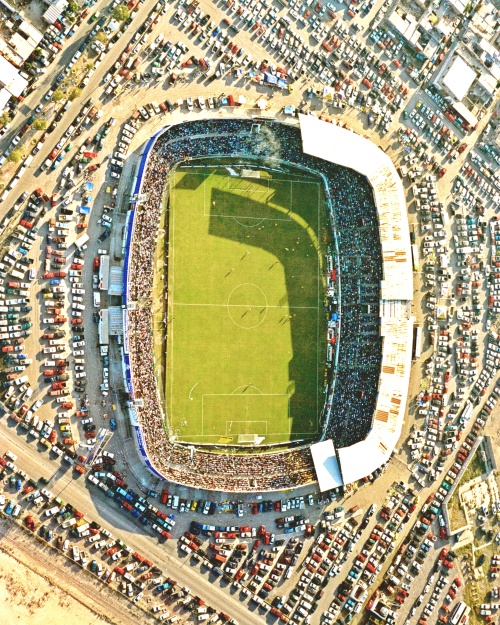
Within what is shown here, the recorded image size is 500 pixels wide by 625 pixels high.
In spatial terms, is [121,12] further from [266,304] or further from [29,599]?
[29,599]

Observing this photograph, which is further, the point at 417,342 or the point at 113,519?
the point at 417,342

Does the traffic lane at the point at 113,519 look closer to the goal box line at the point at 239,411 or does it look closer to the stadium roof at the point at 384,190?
the goal box line at the point at 239,411

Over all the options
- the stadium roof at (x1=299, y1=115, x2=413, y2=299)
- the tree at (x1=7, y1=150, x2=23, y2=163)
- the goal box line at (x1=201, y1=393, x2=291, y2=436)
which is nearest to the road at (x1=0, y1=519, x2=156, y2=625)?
the goal box line at (x1=201, y1=393, x2=291, y2=436)

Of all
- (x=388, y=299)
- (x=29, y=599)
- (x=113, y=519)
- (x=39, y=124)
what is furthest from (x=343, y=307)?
(x=29, y=599)

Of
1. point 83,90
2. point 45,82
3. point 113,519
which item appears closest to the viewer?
point 45,82

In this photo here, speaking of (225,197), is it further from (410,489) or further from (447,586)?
(447,586)

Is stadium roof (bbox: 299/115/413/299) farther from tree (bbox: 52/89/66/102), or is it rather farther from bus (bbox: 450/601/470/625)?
bus (bbox: 450/601/470/625)

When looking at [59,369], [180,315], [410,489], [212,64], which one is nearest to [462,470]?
[410,489]
